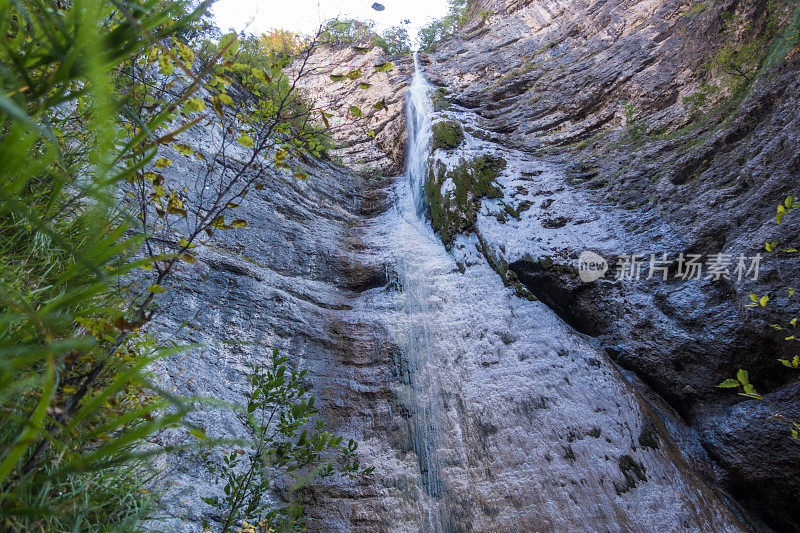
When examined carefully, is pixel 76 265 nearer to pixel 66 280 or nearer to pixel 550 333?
pixel 66 280

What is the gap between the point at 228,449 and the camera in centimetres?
287

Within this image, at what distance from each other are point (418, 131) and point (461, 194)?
3724 mm

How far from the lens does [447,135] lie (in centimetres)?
746

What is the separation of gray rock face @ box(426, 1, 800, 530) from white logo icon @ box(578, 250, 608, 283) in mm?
80

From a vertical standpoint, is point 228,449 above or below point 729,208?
below

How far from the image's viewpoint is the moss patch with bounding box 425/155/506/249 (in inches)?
228

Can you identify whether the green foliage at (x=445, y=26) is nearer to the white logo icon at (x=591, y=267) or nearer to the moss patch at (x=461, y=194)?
the moss patch at (x=461, y=194)

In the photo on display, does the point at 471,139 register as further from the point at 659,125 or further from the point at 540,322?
the point at 540,322

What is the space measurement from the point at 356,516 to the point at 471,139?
663 centimetres

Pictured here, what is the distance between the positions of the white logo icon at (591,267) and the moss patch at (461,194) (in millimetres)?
1775

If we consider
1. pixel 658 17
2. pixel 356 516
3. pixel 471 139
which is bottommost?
pixel 356 516

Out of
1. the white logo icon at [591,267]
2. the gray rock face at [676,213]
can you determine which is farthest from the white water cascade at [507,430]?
the white logo icon at [591,267]

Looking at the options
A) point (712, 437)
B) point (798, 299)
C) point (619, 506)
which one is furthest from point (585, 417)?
point (798, 299)

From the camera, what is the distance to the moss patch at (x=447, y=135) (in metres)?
7.30
